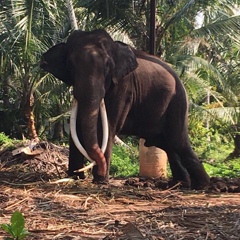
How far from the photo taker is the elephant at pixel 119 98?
20.4ft

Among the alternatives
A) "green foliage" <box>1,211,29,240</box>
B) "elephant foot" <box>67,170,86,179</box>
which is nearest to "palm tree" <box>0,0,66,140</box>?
"elephant foot" <box>67,170,86,179</box>

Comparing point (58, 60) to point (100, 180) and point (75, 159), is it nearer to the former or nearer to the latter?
point (75, 159)

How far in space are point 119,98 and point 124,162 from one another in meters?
5.05

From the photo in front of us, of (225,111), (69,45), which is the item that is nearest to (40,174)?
(69,45)

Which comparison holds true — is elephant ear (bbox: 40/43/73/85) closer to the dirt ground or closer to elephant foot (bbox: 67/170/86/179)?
elephant foot (bbox: 67/170/86/179)

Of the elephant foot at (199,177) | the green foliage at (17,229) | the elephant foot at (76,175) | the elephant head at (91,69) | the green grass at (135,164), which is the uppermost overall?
the elephant head at (91,69)

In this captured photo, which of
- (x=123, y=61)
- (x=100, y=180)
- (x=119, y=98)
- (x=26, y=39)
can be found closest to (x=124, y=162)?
(x=26, y=39)

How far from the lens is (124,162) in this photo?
11742mm

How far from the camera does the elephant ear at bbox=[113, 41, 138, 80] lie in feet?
22.2

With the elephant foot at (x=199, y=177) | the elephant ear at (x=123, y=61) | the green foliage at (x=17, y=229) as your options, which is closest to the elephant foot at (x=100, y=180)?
the elephant ear at (x=123, y=61)

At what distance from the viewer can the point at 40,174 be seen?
701 cm

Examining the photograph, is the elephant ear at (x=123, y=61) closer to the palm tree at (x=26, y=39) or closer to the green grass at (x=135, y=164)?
the green grass at (x=135, y=164)

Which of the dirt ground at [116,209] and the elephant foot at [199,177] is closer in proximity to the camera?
the dirt ground at [116,209]

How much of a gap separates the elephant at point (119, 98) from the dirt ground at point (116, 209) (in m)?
0.44
